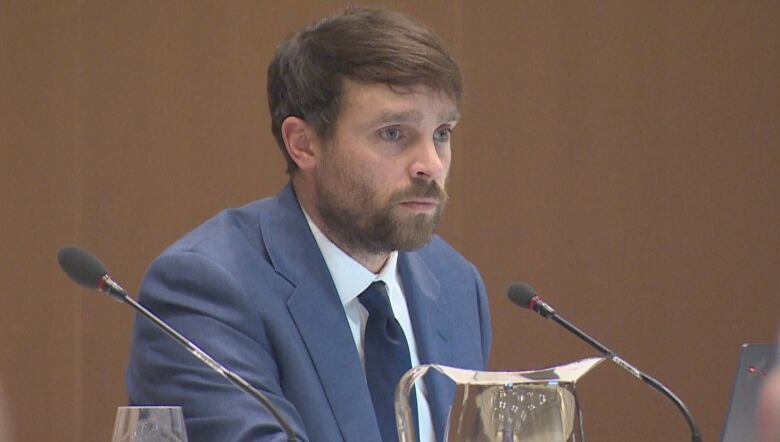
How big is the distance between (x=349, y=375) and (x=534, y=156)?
2011 millimetres

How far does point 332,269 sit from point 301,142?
28 centimetres

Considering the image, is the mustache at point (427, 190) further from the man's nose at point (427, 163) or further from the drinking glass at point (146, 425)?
the drinking glass at point (146, 425)

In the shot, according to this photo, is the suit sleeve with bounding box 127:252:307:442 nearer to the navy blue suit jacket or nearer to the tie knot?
the navy blue suit jacket

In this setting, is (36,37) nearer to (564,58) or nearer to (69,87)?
(69,87)

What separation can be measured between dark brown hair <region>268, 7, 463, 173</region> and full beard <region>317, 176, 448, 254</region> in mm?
135

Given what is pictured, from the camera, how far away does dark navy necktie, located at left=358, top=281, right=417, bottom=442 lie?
6.90 ft

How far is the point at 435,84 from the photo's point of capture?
7.22ft

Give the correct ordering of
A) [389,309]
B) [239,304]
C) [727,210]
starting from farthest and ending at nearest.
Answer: [727,210]
[389,309]
[239,304]

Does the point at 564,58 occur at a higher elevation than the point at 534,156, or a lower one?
higher

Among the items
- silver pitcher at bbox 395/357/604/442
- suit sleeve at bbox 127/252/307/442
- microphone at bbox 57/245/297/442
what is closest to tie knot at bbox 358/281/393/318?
suit sleeve at bbox 127/252/307/442

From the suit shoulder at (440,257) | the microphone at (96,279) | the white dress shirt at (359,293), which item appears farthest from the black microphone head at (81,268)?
the suit shoulder at (440,257)

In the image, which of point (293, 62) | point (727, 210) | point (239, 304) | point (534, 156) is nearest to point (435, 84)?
point (293, 62)

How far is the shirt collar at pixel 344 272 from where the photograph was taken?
2.18m

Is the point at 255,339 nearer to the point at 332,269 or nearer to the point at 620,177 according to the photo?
the point at 332,269
